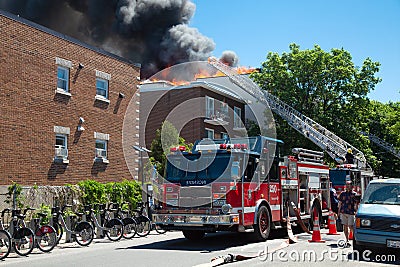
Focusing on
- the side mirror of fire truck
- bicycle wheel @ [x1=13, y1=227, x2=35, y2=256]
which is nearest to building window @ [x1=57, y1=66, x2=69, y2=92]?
bicycle wheel @ [x1=13, y1=227, x2=35, y2=256]

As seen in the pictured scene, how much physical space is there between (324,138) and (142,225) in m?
13.6

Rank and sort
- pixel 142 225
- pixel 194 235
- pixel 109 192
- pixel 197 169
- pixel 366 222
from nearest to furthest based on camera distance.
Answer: pixel 366 222, pixel 197 169, pixel 194 235, pixel 142 225, pixel 109 192

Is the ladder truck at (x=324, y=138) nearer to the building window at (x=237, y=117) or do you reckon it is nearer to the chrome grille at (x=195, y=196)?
the building window at (x=237, y=117)

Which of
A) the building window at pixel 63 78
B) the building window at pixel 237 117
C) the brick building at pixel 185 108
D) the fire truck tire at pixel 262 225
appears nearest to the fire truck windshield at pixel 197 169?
the fire truck tire at pixel 262 225

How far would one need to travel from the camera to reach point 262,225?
12781 millimetres

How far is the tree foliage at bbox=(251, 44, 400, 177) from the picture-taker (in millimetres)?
30375

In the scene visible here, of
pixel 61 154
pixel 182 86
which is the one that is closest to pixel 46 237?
pixel 61 154

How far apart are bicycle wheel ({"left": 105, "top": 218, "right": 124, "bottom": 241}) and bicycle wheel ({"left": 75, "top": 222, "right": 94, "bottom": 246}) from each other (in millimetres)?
1015

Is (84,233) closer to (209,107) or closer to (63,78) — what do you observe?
(63,78)

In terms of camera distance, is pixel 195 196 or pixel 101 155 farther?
pixel 101 155

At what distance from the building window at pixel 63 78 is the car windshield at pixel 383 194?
1366 centimetres

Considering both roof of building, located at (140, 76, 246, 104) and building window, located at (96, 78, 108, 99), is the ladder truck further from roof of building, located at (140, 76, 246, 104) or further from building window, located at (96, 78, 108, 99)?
building window, located at (96, 78, 108, 99)

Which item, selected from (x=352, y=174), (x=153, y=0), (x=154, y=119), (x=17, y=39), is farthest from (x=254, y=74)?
(x=17, y=39)

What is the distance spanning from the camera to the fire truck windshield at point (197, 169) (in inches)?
470
